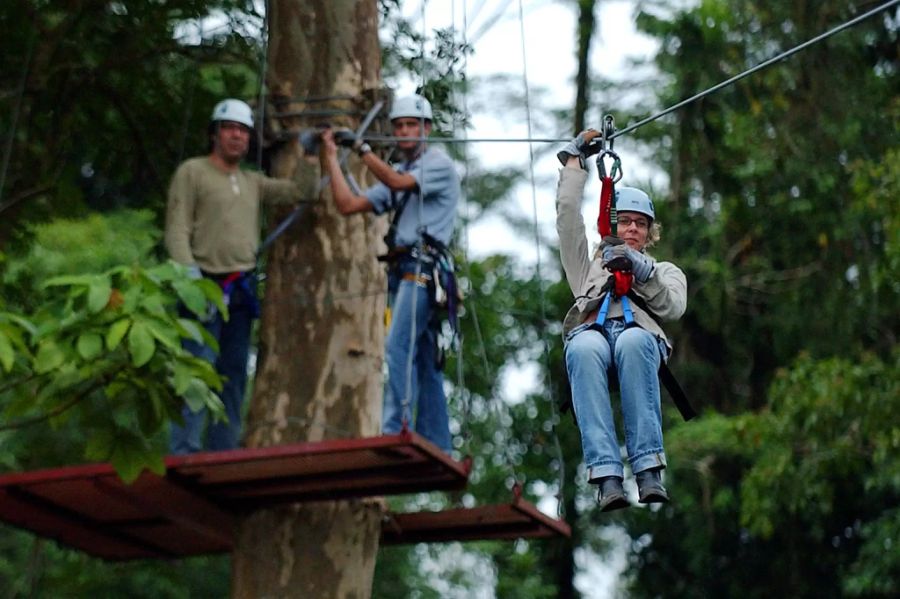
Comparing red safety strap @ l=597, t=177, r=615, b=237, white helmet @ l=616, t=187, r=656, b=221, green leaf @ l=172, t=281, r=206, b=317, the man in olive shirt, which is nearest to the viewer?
red safety strap @ l=597, t=177, r=615, b=237

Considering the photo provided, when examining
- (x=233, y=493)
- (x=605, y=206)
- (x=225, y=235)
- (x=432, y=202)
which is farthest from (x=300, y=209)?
(x=605, y=206)

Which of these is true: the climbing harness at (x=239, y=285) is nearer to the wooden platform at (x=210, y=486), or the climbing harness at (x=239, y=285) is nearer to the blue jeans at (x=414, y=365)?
the blue jeans at (x=414, y=365)

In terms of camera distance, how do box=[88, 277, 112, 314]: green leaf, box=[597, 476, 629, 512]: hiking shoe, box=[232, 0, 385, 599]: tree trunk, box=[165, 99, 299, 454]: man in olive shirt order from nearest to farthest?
box=[597, 476, 629, 512]: hiking shoe → box=[88, 277, 112, 314]: green leaf → box=[232, 0, 385, 599]: tree trunk → box=[165, 99, 299, 454]: man in olive shirt

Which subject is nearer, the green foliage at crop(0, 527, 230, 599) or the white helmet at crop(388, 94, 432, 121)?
the white helmet at crop(388, 94, 432, 121)

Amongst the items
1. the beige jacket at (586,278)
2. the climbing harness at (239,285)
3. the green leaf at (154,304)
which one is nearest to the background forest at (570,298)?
the green leaf at (154,304)

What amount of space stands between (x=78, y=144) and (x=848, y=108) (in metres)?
7.90

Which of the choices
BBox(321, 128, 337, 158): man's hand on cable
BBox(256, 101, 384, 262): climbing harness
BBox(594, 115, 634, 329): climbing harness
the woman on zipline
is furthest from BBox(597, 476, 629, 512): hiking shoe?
BBox(321, 128, 337, 158): man's hand on cable

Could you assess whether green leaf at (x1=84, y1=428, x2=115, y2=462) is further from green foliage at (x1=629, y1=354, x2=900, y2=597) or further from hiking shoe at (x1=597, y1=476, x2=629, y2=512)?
green foliage at (x1=629, y1=354, x2=900, y2=597)

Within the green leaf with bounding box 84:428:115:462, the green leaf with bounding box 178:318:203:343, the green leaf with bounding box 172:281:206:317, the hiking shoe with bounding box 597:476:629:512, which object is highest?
the green leaf with bounding box 172:281:206:317

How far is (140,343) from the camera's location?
308 inches

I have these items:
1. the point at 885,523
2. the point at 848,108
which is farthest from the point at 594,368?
the point at 885,523

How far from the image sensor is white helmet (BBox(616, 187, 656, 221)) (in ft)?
22.6

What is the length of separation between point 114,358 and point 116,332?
1.02 feet

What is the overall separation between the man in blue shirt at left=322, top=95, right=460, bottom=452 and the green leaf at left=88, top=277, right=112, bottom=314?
1.51 meters
